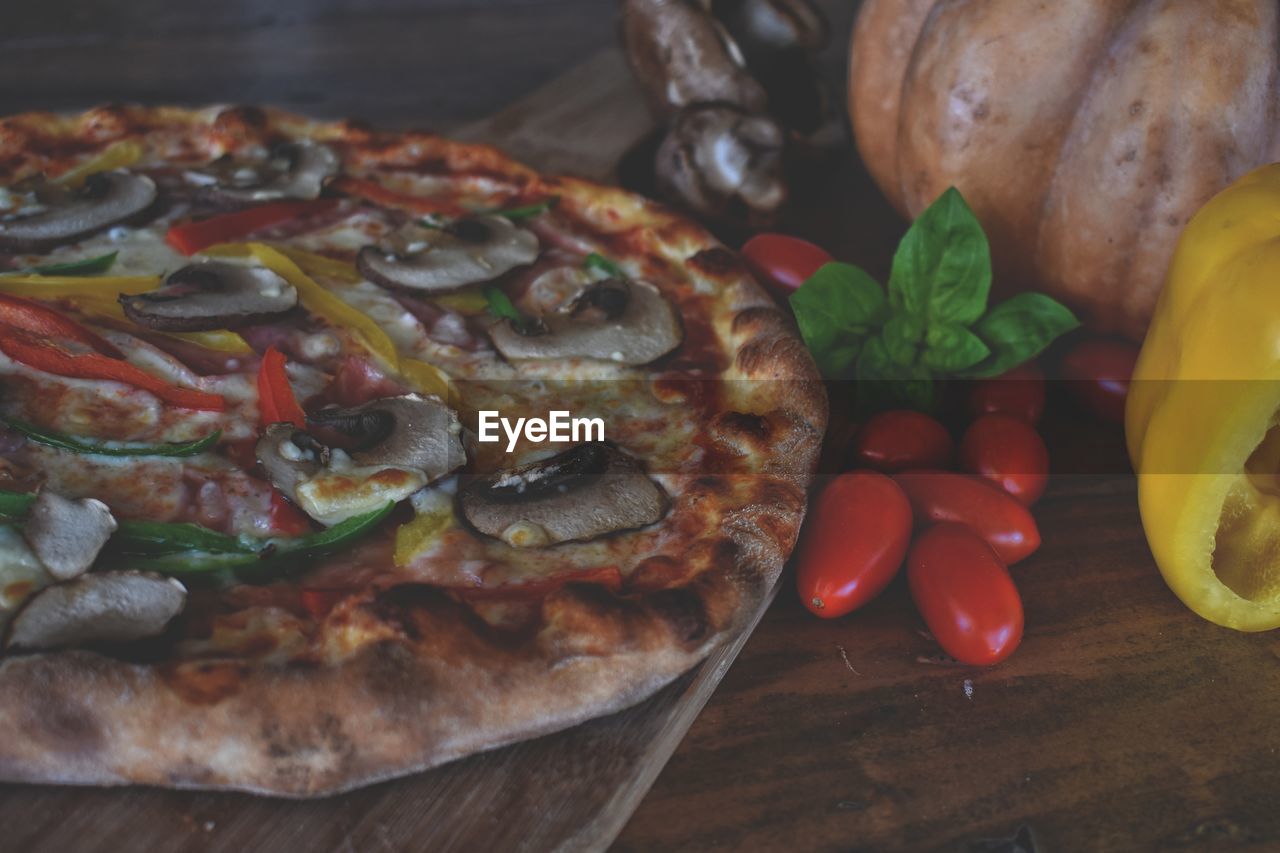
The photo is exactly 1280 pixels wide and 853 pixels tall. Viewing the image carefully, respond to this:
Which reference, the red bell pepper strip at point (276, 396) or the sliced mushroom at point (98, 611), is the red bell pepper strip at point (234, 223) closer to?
the red bell pepper strip at point (276, 396)

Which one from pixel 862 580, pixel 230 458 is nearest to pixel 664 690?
pixel 862 580

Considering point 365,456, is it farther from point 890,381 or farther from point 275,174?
point 275,174

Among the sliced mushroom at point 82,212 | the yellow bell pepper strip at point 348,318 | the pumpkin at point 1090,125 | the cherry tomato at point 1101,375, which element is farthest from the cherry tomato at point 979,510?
the sliced mushroom at point 82,212

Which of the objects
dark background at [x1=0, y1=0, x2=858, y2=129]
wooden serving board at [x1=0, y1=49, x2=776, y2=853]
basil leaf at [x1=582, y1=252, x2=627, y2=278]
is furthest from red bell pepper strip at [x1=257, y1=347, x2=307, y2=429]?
dark background at [x1=0, y1=0, x2=858, y2=129]

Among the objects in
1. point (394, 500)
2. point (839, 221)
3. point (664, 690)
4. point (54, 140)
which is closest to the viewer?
point (664, 690)

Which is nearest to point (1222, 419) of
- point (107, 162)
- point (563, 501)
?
point (563, 501)

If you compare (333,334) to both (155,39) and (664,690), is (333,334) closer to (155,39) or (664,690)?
(664,690)

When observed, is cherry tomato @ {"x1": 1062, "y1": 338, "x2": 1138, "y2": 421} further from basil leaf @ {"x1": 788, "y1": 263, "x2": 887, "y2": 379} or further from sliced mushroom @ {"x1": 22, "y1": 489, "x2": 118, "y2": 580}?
sliced mushroom @ {"x1": 22, "y1": 489, "x2": 118, "y2": 580}
